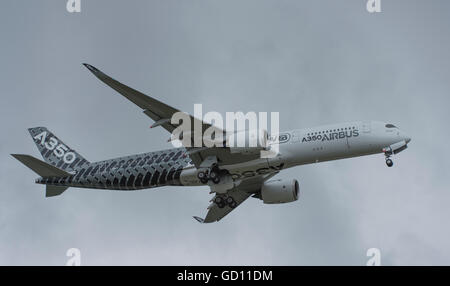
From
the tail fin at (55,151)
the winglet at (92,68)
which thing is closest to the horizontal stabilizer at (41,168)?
the tail fin at (55,151)

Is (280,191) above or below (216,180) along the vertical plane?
below

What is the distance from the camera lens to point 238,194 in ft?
187

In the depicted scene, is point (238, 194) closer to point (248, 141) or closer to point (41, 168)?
point (248, 141)

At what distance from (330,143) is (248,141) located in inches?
224

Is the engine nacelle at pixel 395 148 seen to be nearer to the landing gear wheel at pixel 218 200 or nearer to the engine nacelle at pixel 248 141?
the engine nacelle at pixel 248 141

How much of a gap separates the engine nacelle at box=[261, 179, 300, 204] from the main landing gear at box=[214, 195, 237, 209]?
9.00ft

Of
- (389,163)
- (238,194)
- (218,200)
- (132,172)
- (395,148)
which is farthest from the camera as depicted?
(238,194)

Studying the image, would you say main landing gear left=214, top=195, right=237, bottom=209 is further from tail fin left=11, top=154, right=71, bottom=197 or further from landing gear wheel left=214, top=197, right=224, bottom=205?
tail fin left=11, top=154, right=71, bottom=197

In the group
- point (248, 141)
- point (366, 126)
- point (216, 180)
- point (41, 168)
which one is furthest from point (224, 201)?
point (41, 168)

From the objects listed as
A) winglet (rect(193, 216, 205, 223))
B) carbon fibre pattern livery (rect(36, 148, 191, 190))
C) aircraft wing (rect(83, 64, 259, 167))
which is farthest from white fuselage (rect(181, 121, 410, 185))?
winglet (rect(193, 216, 205, 223))

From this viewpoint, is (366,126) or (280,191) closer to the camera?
(366,126)

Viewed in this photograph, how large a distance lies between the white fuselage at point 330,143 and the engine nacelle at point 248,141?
1642 millimetres

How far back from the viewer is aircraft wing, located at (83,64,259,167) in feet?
136
